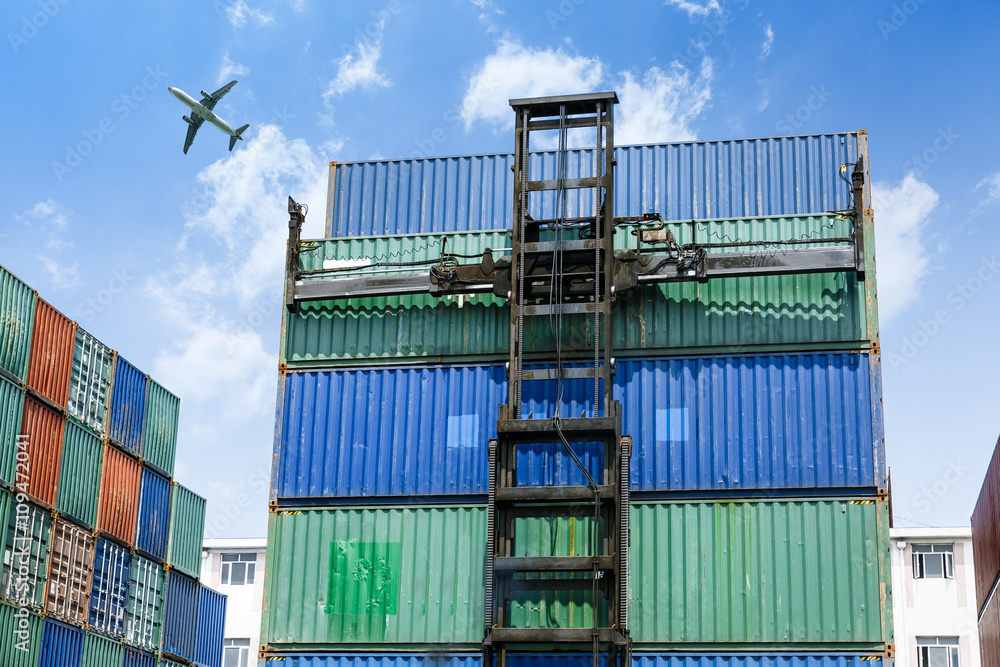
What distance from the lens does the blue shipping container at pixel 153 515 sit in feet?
105

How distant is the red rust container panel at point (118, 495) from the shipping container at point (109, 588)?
0.41m

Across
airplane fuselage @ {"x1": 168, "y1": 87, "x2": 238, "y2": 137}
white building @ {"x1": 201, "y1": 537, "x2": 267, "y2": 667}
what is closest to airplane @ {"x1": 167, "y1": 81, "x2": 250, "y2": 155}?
airplane fuselage @ {"x1": 168, "y1": 87, "x2": 238, "y2": 137}

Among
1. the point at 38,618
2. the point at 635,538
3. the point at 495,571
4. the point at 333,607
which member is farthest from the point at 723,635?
the point at 38,618

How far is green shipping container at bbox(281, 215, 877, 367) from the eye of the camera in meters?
20.2

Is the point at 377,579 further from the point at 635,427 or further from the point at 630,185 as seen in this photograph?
the point at 630,185

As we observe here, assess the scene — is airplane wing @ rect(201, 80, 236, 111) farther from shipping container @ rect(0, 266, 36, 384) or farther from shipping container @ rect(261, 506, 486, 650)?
shipping container @ rect(261, 506, 486, 650)

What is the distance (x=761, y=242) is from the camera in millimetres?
20344

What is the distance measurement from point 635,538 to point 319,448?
5.66 meters

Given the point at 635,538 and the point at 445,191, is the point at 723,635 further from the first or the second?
the point at 445,191

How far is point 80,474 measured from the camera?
28.9 m

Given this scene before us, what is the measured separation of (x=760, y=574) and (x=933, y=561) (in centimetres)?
3842

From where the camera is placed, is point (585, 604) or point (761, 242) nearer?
point (585, 604)

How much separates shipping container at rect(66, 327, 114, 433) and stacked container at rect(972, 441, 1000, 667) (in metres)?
21.2

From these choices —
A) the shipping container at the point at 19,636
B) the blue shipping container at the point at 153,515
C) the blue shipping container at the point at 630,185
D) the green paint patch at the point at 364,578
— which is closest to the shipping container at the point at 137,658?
the blue shipping container at the point at 153,515
